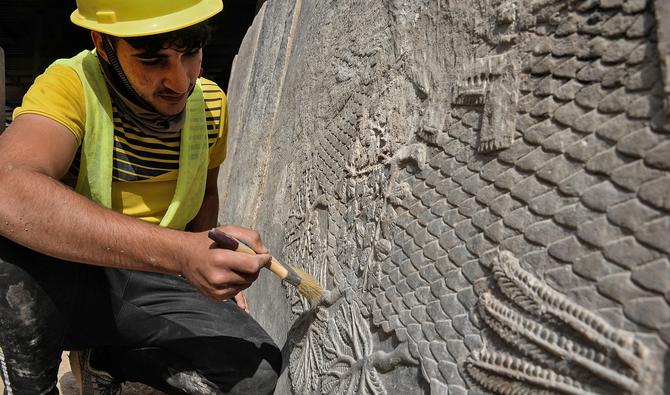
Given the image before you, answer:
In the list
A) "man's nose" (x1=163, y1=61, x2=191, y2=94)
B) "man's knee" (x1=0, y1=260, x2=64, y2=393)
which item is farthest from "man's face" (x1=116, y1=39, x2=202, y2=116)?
"man's knee" (x1=0, y1=260, x2=64, y2=393)

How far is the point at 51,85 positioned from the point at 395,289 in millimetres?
1010

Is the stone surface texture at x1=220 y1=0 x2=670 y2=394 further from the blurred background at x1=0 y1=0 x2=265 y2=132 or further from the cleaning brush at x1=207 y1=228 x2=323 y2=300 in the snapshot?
the blurred background at x1=0 y1=0 x2=265 y2=132

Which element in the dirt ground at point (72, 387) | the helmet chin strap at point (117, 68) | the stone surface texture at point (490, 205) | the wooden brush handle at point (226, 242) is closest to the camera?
the stone surface texture at point (490, 205)

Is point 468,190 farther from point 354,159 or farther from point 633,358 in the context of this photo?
point 354,159

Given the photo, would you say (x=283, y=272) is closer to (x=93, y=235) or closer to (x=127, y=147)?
(x=93, y=235)

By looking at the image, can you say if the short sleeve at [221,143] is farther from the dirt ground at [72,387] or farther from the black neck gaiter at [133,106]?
the dirt ground at [72,387]

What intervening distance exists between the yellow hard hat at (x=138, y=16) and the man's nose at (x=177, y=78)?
97 mm

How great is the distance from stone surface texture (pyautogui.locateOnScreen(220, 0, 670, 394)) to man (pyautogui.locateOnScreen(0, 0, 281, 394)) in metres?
0.32

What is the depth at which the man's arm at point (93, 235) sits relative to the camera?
1.21 m

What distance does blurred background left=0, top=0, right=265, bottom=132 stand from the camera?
24.8 ft

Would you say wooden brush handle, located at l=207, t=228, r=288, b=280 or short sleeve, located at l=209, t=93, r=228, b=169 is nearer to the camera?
wooden brush handle, located at l=207, t=228, r=288, b=280

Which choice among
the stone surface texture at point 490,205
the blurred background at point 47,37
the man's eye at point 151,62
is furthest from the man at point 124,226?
the blurred background at point 47,37

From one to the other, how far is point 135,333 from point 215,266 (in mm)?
725

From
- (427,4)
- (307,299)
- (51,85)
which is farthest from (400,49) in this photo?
(51,85)
